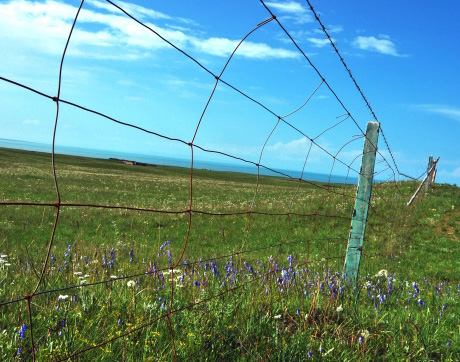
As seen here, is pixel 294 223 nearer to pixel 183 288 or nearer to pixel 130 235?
pixel 130 235

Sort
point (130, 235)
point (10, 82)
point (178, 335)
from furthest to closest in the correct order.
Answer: point (130, 235)
point (178, 335)
point (10, 82)

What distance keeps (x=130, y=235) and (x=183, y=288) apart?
977 cm

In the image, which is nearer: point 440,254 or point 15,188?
point 440,254

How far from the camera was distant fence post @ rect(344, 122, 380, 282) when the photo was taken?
5594 millimetres

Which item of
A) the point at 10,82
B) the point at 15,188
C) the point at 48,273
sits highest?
the point at 10,82

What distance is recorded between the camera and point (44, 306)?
11.6ft

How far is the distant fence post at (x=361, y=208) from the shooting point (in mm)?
5594

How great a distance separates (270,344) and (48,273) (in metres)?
2.64

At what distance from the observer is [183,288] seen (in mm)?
4484

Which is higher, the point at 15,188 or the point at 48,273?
the point at 48,273

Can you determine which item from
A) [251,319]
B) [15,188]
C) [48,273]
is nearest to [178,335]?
[251,319]

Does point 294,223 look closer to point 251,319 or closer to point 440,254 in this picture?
point 440,254

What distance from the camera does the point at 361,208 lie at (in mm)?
5617

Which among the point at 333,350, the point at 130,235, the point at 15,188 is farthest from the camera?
Answer: the point at 15,188
